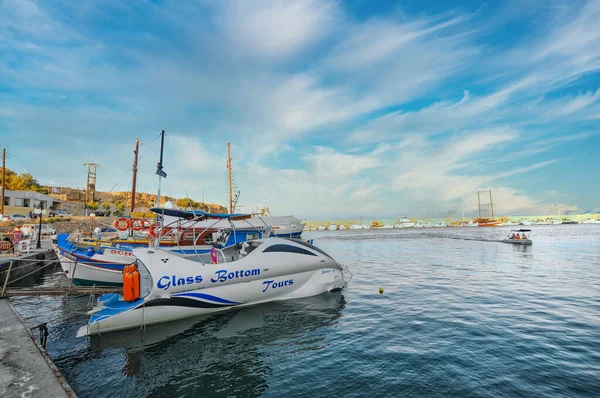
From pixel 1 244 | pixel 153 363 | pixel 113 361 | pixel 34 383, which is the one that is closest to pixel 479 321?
pixel 153 363

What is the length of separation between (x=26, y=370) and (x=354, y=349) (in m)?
6.80

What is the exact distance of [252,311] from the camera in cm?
1085

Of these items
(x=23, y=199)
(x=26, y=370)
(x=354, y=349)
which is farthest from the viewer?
(x=23, y=199)

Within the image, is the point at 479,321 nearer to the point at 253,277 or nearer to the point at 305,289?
the point at 305,289

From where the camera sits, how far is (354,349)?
760 cm

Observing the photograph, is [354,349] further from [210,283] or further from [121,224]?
[121,224]

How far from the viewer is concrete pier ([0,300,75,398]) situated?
4.37 m

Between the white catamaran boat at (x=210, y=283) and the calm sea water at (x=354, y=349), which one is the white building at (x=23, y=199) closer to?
the calm sea water at (x=354, y=349)

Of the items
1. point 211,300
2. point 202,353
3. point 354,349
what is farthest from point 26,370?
point 354,349

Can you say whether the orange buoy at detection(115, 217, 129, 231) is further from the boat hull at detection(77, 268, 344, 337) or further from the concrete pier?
the concrete pier

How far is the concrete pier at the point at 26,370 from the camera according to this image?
4.37 metres

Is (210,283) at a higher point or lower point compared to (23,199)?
lower

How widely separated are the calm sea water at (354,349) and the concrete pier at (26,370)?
102cm

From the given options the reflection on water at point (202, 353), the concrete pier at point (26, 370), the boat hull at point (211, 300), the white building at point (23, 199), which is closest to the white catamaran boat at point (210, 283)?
the boat hull at point (211, 300)
